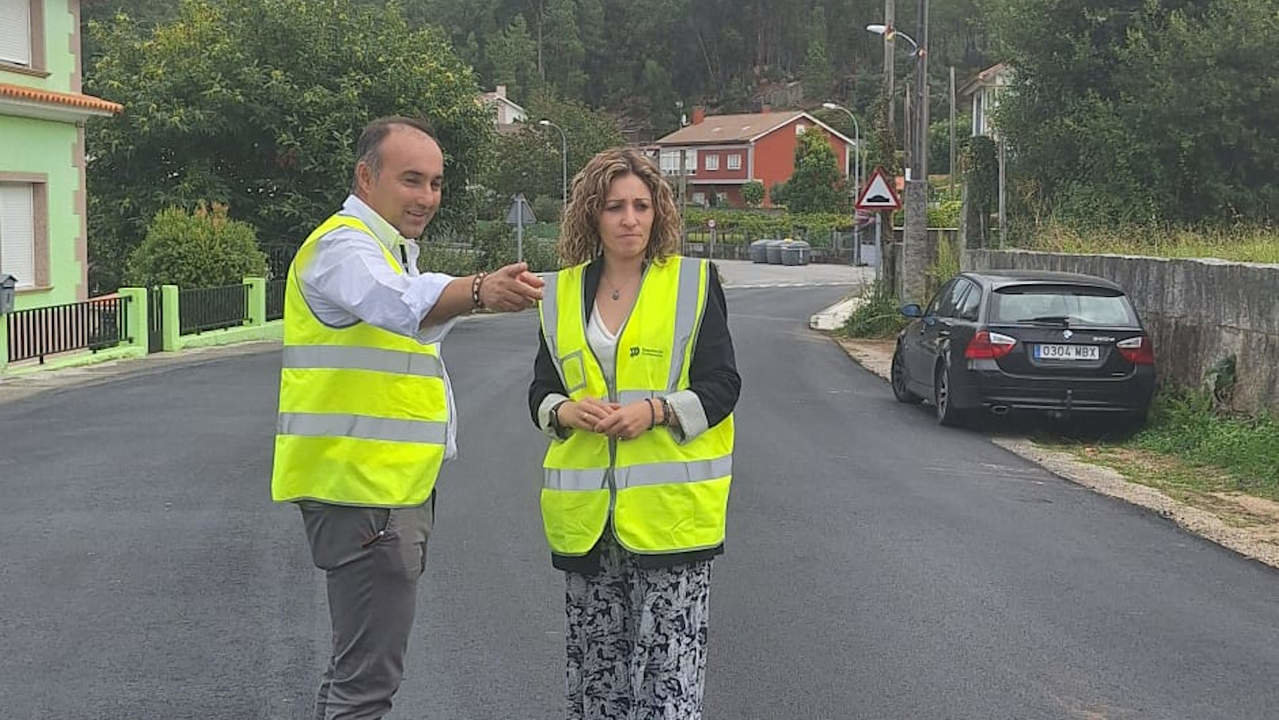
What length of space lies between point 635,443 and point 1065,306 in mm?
10020

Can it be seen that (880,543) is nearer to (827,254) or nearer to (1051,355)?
(1051,355)

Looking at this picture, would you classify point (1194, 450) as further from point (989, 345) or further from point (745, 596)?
point (745, 596)

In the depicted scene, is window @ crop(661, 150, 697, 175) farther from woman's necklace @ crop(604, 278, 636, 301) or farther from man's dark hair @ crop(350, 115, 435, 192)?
man's dark hair @ crop(350, 115, 435, 192)

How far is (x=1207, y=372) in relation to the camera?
13.2 meters

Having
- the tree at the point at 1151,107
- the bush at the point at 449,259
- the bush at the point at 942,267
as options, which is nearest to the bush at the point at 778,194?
the bush at the point at 449,259

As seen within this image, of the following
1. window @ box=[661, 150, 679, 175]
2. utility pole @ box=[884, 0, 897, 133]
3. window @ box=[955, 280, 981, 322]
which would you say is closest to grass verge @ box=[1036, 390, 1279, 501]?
window @ box=[955, 280, 981, 322]

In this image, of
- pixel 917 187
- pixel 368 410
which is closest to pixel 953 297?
pixel 917 187

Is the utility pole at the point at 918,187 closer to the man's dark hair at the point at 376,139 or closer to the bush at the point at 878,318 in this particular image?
the bush at the point at 878,318

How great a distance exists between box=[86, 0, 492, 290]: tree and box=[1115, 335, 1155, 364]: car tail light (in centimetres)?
2145

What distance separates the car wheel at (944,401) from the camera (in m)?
13.8

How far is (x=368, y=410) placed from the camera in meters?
3.75

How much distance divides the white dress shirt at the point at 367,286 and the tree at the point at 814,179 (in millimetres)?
84339

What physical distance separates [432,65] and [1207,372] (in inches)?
978

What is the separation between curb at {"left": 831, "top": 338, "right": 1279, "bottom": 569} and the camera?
8586 millimetres
